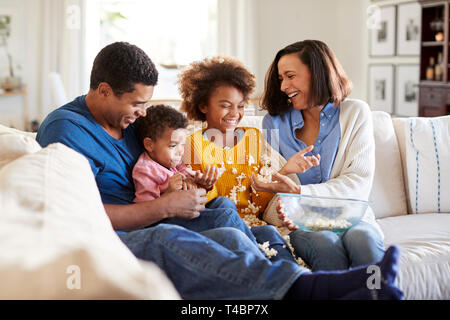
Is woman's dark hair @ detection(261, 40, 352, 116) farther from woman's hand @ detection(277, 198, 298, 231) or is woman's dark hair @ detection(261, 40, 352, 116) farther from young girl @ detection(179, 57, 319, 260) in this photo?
woman's hand @ detection(277, 198, 298, 231)

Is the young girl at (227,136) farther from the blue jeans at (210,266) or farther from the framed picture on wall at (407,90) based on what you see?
the framed picture on wall at (407,90)

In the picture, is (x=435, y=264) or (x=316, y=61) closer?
(x=435, y=264)

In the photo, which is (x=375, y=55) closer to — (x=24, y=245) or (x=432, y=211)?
(x=432, y=211)

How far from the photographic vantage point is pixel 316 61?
2270 mm

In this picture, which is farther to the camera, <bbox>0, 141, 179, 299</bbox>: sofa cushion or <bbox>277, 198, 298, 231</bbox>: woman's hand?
<bbox>277, 198, 298, 231</bbox>: woman's hand

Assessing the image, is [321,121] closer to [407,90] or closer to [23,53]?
[407,90]

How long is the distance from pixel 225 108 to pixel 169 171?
367mm

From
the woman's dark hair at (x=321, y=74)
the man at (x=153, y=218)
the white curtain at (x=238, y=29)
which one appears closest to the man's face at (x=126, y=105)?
the man at (x=153, y=218)

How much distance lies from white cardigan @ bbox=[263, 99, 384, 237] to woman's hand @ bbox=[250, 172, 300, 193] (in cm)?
10

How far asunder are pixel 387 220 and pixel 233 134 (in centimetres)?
77

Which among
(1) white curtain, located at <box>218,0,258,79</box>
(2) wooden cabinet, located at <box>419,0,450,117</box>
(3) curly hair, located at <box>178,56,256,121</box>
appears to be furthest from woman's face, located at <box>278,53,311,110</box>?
(1) white curtain, located at <box>218,0,258,79</box>

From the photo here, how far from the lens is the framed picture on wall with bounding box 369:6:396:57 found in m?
6.00

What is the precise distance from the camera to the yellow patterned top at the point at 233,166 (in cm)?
215

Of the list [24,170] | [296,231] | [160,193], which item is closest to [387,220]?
[296,231]
